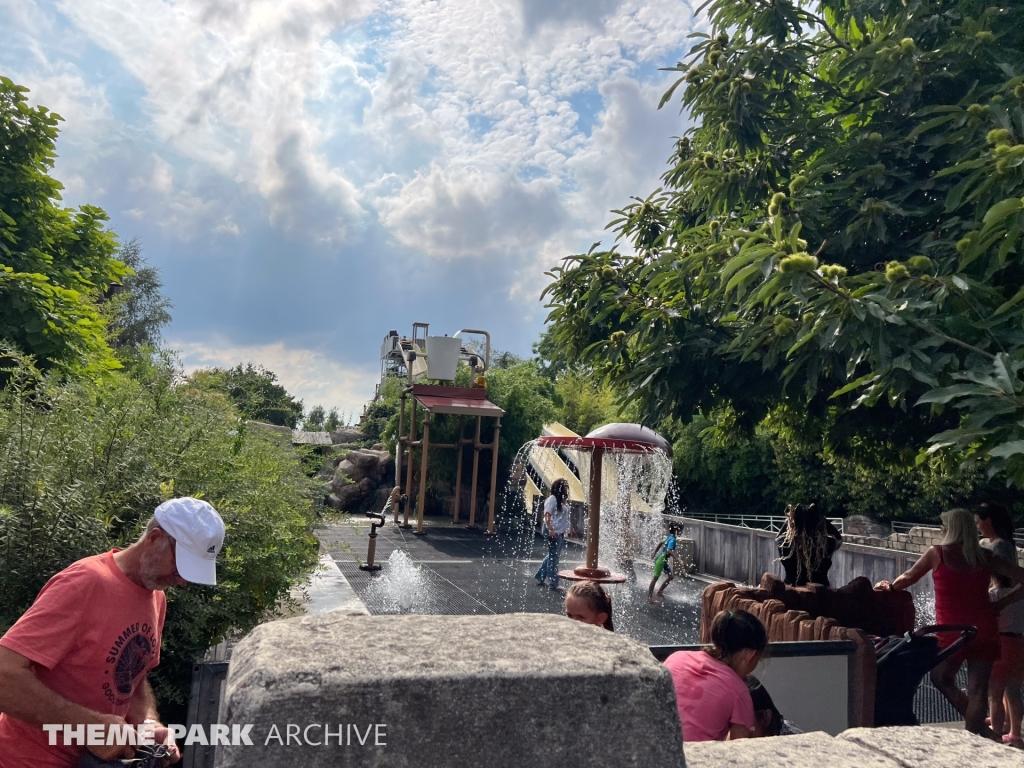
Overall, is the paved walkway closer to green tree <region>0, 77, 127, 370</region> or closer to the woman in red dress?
the woman in red dress

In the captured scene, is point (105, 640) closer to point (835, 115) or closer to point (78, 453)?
point (78, 453)

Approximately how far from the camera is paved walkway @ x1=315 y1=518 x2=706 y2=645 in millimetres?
11008

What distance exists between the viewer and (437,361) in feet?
80.3

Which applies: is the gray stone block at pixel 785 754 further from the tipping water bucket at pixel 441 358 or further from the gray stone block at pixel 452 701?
the tipping water bucket at pixel 441 358

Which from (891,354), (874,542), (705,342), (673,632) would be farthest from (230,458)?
(874,542)

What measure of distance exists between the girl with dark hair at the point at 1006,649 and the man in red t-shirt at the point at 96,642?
17.7ft

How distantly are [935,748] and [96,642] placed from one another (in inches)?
95.6

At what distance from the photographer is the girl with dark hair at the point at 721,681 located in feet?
9.75

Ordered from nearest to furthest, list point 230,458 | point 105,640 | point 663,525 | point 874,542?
point 105,640
point 230,458
point 874,542
point 663,525

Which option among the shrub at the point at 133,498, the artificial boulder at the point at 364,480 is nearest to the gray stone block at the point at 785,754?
the shrub at the point at 133,498

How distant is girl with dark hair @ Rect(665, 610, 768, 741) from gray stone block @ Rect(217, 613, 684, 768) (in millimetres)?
1625

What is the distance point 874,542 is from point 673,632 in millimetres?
8957

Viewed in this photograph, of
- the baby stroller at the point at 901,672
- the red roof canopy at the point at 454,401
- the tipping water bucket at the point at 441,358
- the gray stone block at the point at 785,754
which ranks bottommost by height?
the baby stroller at the point at 901,672

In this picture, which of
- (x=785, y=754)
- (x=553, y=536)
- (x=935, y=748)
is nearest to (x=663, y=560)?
(x=553, y=536)
